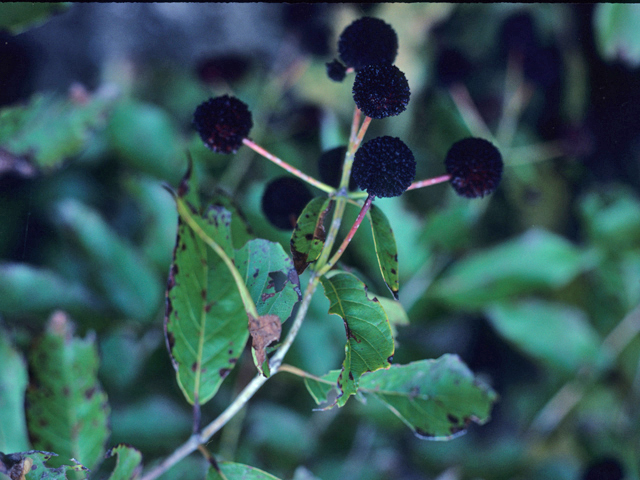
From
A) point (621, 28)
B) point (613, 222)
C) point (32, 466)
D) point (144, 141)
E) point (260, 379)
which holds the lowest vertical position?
point (32, 466)

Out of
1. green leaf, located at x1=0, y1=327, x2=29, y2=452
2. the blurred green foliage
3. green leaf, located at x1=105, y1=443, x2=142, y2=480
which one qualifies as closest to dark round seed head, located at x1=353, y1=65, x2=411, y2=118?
the blurred green foliage

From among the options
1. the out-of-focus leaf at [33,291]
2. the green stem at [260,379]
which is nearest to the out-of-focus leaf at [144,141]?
the out-of-focus leaf at [33,291]

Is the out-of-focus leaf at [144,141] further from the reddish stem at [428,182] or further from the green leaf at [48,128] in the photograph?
the reddish stem at [428,182]

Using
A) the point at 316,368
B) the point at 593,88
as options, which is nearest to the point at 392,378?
the point at 316,368

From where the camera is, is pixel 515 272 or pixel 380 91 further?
pixel 515 272

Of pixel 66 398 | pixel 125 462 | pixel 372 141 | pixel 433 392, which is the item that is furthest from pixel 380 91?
pixel 66 398

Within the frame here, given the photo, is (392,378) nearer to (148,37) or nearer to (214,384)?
(214,384)

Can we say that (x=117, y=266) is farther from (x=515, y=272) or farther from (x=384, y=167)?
(x=515, y=272)
